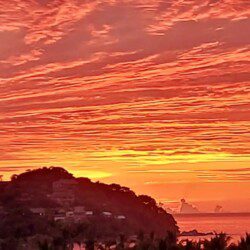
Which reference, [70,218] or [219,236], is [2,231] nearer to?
[70,218]

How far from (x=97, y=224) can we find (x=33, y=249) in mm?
55267

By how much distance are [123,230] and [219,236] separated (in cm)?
12172

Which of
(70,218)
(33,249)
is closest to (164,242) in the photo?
(33,249)

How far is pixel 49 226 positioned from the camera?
157 meters

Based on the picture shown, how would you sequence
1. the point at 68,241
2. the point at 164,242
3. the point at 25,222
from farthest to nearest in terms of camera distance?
the point at 25,222, the point at 68,241, the point at 164,242

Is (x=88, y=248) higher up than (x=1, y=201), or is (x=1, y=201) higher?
(x=1, y=201)

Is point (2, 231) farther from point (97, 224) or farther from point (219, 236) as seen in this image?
point (219, 236)

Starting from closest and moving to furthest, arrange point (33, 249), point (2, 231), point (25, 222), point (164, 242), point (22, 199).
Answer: point (164, 242) → point (33, 249) → point (2, 231) → point (25, 222) → point (22, 199)

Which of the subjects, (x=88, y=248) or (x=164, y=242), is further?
(x=88, y=248)

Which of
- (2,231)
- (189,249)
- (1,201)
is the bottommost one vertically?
(189,249)

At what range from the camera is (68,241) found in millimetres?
115375

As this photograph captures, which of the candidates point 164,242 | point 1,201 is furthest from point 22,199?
point 164,242

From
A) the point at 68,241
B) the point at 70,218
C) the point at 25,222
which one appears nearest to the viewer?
the point at 68,241

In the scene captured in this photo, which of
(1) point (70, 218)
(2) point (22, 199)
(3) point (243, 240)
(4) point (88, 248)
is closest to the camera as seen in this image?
(3) point (243, 240)
